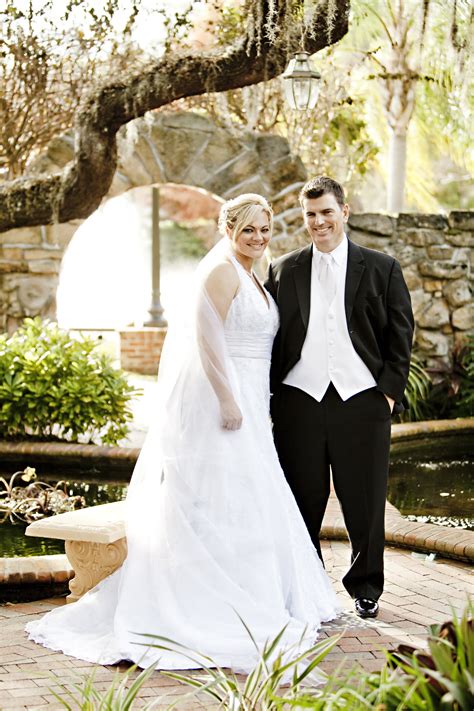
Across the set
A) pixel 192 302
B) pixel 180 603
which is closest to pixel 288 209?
pixel 192 302

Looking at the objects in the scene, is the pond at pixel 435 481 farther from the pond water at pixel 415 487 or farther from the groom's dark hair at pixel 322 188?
the groom's dark hair at pixel 322 188

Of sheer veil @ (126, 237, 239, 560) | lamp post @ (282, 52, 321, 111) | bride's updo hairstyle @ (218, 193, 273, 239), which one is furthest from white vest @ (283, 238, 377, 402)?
lamp post @ (282, 52, 321, 111)

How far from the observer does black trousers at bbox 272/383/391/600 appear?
4137mm

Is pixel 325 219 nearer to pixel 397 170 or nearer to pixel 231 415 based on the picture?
pixel 231 415

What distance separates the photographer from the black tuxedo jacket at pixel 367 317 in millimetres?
4117

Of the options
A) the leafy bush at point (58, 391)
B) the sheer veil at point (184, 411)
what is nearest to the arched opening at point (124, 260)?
the leafy bush at point (58, 391)

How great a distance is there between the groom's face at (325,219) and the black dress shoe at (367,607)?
4.89ft

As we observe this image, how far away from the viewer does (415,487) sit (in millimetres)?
6883

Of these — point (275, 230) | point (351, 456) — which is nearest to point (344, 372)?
point (351, 456)

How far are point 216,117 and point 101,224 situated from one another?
15.5m

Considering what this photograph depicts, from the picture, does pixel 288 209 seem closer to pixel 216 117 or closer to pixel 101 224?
pixel 216 117

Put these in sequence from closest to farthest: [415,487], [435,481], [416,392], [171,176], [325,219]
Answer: [325,219]
[415,487]
[435,481]
[416,392]
[171,176]

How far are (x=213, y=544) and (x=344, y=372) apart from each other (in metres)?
0.90

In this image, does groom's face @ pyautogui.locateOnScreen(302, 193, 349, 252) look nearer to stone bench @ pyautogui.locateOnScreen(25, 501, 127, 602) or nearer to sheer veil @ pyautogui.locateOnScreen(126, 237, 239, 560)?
sheer veil @ pyautogui.locateOnScreen(126, 237, 239, 560)
